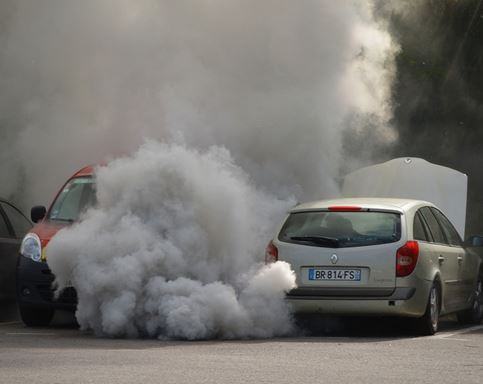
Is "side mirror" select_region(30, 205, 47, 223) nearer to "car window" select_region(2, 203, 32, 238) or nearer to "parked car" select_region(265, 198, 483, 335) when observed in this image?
"car window" select_region(2, 203, 32, 238)

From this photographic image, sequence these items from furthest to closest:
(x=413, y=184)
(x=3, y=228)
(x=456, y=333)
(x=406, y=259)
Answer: (x=413, y=184) < (x=3, y=228) < (x=456, y=333) < (x=406, y=259)

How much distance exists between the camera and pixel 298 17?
17.3 meters

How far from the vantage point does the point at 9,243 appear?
1620 cm

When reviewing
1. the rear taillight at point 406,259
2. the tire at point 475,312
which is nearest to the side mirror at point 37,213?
the rear taillight at point 406,259

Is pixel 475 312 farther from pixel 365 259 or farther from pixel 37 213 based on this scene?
pixel 37 213

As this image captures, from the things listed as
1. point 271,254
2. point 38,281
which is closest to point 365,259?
point 271,254

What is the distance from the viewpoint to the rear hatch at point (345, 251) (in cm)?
1329

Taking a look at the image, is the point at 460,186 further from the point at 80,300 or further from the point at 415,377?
the point at 415,377

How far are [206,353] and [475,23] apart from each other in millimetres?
16503

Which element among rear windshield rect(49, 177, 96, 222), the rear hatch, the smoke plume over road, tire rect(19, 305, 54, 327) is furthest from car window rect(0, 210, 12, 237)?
the rear hatch

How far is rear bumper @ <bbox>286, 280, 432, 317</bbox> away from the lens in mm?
13219

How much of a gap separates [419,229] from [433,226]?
0.71m

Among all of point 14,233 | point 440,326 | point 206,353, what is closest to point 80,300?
point 206,353

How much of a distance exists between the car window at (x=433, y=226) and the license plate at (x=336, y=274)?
1463mm
